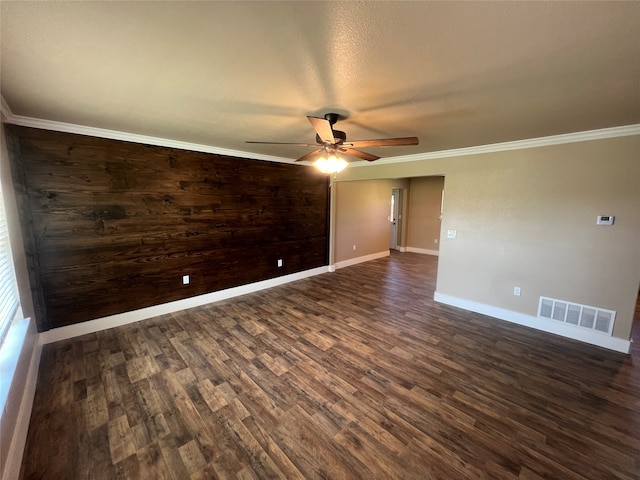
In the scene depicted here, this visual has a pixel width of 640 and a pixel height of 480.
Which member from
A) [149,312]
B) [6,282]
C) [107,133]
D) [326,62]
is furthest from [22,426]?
[326,62]

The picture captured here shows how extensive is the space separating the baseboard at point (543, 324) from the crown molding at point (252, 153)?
224 cm

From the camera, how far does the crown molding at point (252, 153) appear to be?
2.61 metres

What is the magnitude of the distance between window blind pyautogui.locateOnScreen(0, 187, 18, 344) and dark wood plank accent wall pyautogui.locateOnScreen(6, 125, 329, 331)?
24.6 inches

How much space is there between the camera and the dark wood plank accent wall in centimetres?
276

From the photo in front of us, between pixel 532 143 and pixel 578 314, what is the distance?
A: 2182 millimetres

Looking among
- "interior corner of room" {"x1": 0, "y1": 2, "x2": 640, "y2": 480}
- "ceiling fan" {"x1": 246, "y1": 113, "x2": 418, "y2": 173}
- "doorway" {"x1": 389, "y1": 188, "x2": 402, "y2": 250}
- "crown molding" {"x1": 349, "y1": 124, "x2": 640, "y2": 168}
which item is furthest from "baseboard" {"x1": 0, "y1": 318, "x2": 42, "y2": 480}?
"doorway" {"x1": 389, "y1": 188, "x2": 402, "y2": 250}

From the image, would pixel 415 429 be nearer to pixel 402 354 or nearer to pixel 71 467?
pixel 402 354

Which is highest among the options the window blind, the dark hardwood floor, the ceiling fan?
the ceiling fan

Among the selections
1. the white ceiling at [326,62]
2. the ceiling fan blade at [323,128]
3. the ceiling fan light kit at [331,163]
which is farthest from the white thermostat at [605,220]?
the ceiling fan blade at [323,128]

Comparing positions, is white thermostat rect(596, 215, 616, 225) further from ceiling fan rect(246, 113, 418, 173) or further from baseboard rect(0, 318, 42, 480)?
baseboard rect(0, 318, 42, 480)

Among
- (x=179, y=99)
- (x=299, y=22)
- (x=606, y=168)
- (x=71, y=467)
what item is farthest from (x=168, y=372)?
(x=606, y=168)

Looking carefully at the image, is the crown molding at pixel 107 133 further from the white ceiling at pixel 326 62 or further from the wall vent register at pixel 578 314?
the wall vent register at pixel 578 314

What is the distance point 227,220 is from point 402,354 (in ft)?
10.5

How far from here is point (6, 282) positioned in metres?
2.03
